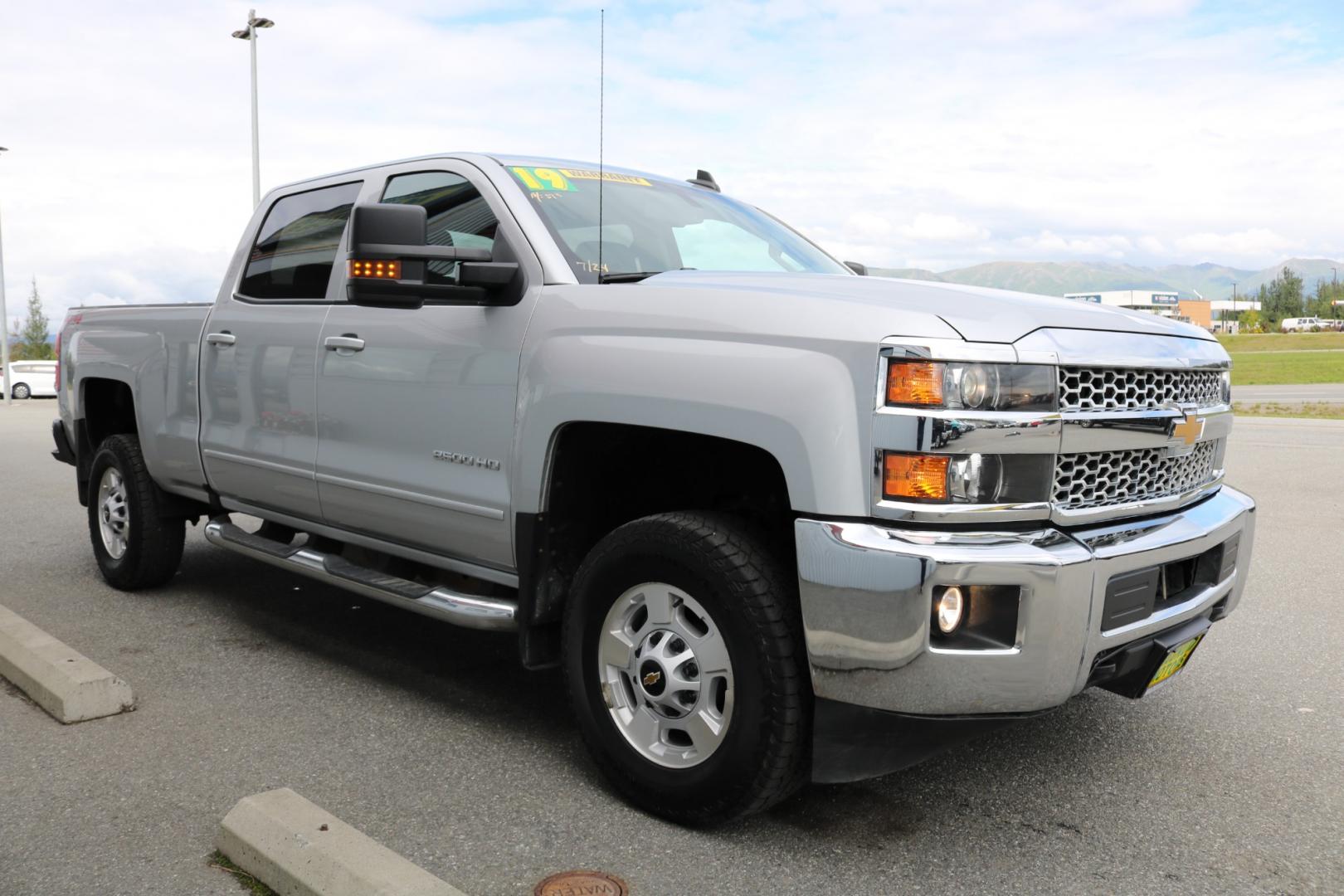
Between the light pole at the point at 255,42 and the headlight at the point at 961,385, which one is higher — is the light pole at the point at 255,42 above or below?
above

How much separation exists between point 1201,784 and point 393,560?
297 centimetres

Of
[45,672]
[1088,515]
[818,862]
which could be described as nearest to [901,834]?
[818,862]

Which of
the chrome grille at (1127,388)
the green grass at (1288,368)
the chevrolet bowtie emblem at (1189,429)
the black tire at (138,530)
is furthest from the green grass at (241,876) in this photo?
the green grass at (1288,368)

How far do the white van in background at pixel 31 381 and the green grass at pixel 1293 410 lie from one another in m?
37.1

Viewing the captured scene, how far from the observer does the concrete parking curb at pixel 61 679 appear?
4.07 m

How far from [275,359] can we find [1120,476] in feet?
10.7

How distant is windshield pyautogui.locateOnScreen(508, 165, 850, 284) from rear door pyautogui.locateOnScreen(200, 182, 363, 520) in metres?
1.07

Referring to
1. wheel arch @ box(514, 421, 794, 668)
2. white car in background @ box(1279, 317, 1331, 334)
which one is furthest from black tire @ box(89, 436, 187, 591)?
white car in background @ box(1279, 317, 1331, 334)

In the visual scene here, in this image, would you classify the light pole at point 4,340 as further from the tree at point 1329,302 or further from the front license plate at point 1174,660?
the tree at point 1329,302

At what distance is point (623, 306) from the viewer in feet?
11.0

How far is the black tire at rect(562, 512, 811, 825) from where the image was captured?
295cm

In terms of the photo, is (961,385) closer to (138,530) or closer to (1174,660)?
(1174,660)

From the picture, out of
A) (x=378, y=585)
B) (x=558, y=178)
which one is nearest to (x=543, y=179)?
(x=558, y=178)

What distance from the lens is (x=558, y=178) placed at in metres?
4.18
